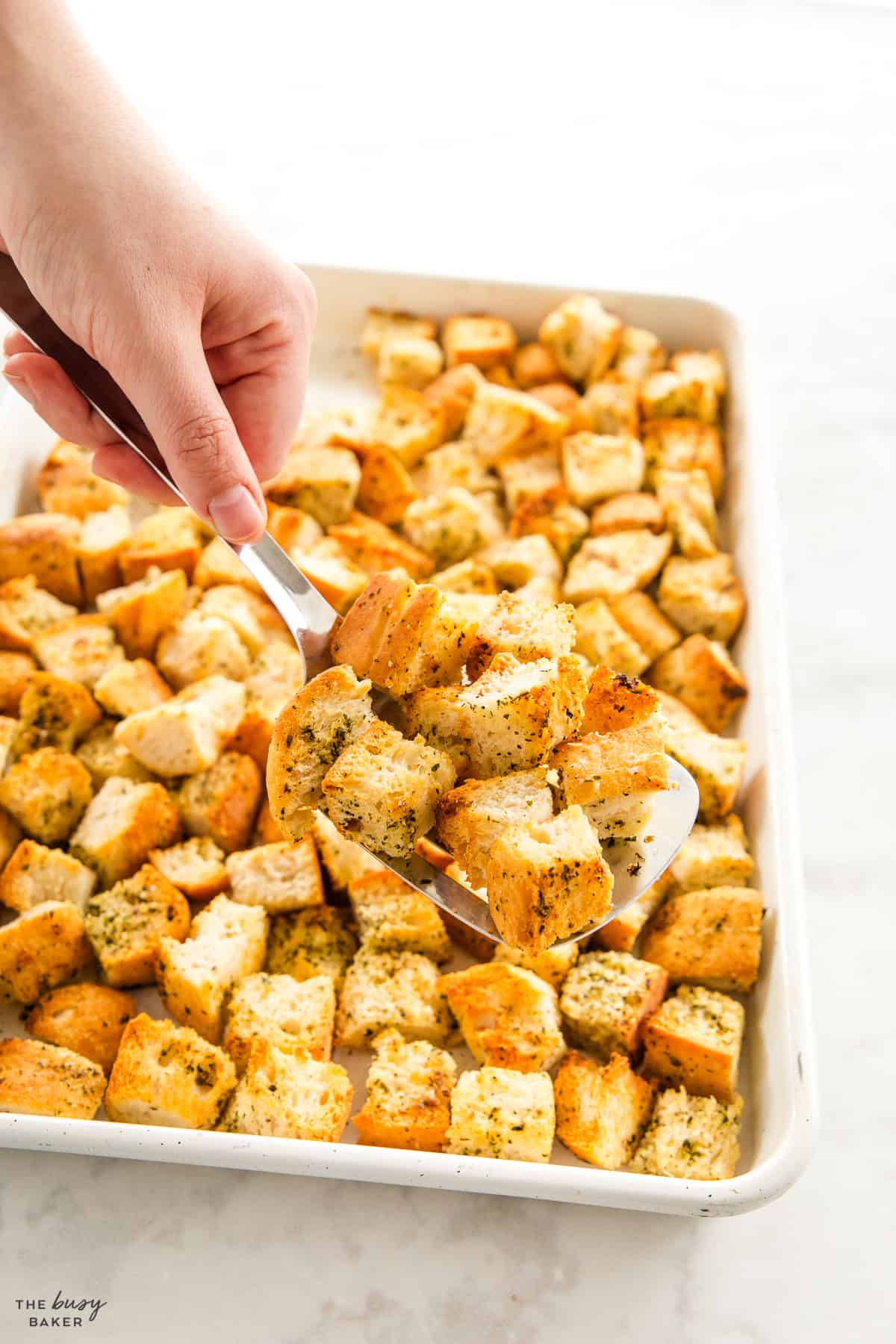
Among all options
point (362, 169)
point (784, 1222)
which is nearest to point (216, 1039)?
point (784, 1222)

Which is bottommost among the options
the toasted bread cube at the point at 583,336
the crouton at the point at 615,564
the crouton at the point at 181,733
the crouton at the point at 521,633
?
the crouton at the point at 181,733

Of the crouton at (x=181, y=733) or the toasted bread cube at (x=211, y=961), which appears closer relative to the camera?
the toasted bread cube at (x=211, y=961)

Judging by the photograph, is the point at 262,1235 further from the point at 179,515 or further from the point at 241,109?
the point at 241,109

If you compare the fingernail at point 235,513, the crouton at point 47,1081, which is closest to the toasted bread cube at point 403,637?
the fingernail at point 235,513

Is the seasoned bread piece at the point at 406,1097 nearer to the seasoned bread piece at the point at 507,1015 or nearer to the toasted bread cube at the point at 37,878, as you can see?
the seasoned bread piece at the point at 507,1015

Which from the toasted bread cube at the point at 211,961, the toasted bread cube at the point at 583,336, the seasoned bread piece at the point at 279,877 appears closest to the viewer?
the toasted bread cube at the point at 211,961

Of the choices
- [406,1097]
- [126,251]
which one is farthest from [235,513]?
[406,1097]

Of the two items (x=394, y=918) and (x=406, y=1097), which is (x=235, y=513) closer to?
(x=394, y=918)
